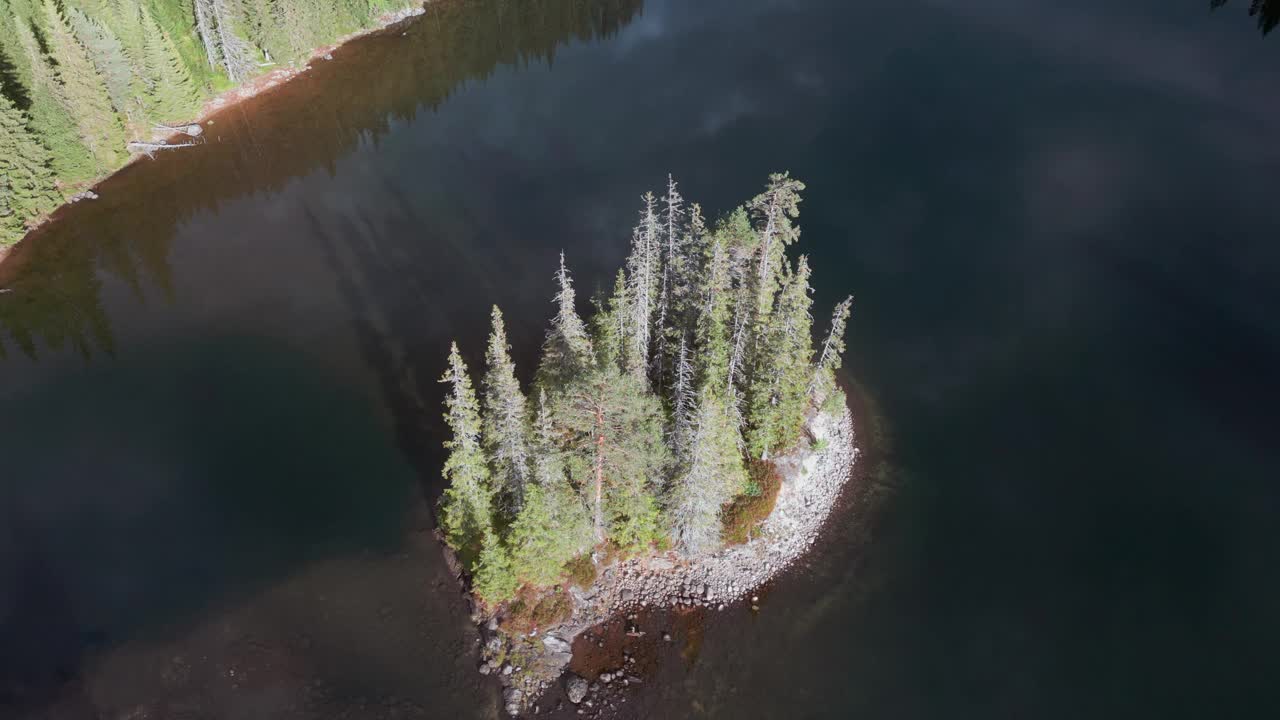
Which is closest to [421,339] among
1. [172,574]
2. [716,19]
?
[172,574]

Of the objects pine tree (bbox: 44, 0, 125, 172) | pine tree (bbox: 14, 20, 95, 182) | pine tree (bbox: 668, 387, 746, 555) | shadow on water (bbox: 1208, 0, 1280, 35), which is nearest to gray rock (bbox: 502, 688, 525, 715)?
pine tree (bbox: 668, 387, 746, 555)

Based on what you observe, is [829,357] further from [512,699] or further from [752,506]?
[512,699]

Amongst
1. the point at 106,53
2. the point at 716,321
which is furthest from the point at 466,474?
the point at 106,53

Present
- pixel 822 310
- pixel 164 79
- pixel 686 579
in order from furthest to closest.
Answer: pixel 164 79 < pixel 822 310 < pixel 686 579

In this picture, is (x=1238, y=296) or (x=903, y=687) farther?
(x=1238, y=296)

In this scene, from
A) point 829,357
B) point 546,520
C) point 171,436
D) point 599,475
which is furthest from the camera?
point 171,436

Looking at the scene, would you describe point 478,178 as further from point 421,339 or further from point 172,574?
point 172,574

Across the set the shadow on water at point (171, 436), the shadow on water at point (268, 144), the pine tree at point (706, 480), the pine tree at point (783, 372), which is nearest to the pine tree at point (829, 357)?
the pine tree at point (783, 372)

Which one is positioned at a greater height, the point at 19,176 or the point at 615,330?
the point at 19,176
